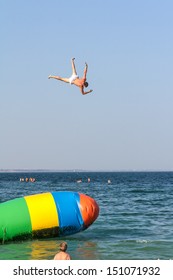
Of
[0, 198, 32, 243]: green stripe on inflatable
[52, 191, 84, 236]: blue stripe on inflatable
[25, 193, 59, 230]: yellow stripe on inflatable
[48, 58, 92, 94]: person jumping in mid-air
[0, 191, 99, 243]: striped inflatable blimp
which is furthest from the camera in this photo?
[52, 191, 84, 236]: blue stripe on inflatable

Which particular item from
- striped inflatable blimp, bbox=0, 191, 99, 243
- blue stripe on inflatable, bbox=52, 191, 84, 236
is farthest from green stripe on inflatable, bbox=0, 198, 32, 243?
blue stripe on inflatable, bbox=52, 191, 84, 236

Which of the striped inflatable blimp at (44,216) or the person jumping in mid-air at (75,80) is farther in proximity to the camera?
the striped inflatable blimp at (44,216)

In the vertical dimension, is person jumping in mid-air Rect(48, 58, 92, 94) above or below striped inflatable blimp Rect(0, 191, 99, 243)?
above

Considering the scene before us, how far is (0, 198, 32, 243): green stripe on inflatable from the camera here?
18609 mm

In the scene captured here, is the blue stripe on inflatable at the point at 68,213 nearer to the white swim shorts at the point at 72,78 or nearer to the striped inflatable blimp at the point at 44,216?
the striped inflatable blimp at the point at 44,216

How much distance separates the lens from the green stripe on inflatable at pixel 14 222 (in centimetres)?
1861

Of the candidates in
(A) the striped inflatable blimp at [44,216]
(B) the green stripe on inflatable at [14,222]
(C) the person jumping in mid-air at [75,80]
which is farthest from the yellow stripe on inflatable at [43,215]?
(C) the person jumping in mid-air at [75,80]

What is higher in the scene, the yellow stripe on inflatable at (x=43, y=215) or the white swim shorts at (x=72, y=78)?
the white swim shorts at (x=72, y=78)

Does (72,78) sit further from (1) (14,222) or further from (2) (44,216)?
(1) (14,222)

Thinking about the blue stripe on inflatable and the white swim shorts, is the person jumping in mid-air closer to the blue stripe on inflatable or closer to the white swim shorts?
the white swim shorts

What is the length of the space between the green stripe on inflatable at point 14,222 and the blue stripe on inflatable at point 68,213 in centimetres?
114

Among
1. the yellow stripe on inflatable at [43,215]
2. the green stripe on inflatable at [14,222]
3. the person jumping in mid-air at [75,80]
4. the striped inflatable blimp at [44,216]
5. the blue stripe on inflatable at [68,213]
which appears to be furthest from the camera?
the blue stripe on inflatable at [68,213]
